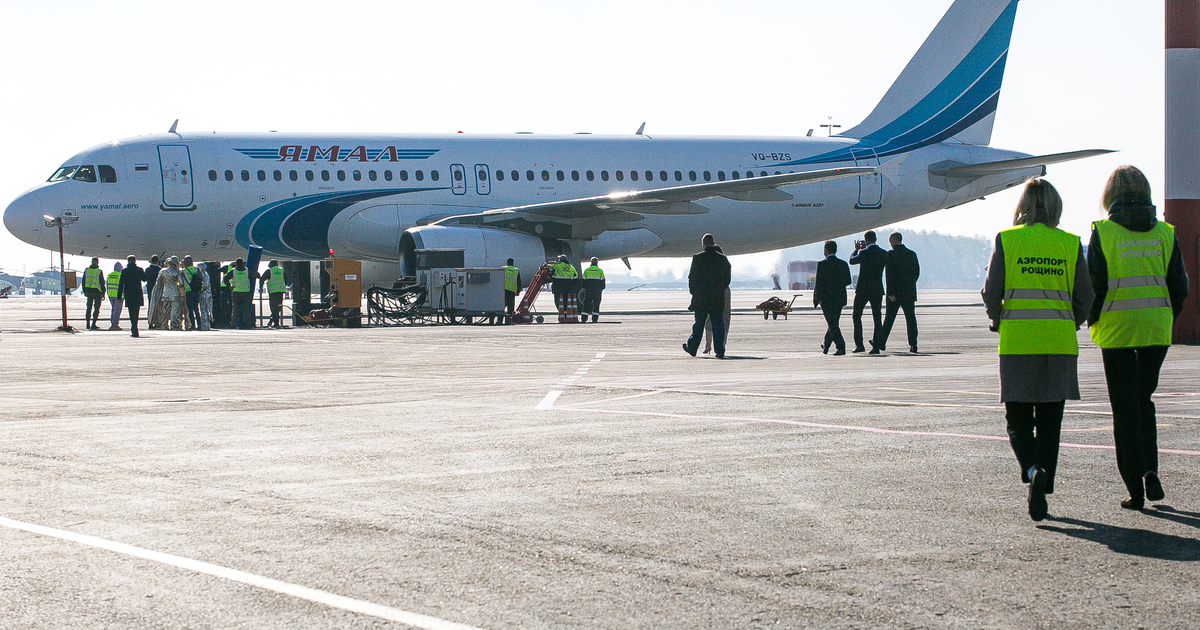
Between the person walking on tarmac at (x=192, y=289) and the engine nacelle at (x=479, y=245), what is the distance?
4754mm

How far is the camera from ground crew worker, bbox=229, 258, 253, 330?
84.9 feet

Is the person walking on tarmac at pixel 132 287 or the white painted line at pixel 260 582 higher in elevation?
the person walking on tarmac at pixel 132 287

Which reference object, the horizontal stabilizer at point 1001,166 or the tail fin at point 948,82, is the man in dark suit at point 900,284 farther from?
the tail fin at point 948,82

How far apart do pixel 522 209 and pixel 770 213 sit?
315 inches

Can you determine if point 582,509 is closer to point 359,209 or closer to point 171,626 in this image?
point 171,626

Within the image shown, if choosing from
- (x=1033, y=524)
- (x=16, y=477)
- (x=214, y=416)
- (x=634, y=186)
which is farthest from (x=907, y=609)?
(x=634, y=186)

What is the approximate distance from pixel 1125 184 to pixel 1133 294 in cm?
55

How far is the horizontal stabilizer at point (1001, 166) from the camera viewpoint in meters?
30.5

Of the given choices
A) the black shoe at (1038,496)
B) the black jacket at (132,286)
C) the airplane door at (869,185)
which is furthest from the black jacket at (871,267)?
the airplane door at (869,185)

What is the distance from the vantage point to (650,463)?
705 centimetres

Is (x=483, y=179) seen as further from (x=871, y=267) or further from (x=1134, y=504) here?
(x=1134, y=504)

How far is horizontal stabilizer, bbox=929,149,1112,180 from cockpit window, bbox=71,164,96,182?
21.5 metres

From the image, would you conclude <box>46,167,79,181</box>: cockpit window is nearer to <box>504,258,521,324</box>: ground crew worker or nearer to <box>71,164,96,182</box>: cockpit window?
<box>71,164,96,182</box>: cockpit window

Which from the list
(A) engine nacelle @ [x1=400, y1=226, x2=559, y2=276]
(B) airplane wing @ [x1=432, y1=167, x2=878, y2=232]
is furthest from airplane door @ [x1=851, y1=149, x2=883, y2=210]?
(A) engine nacelle @ [x1=400, y1=226, x2=559, y2=276]
